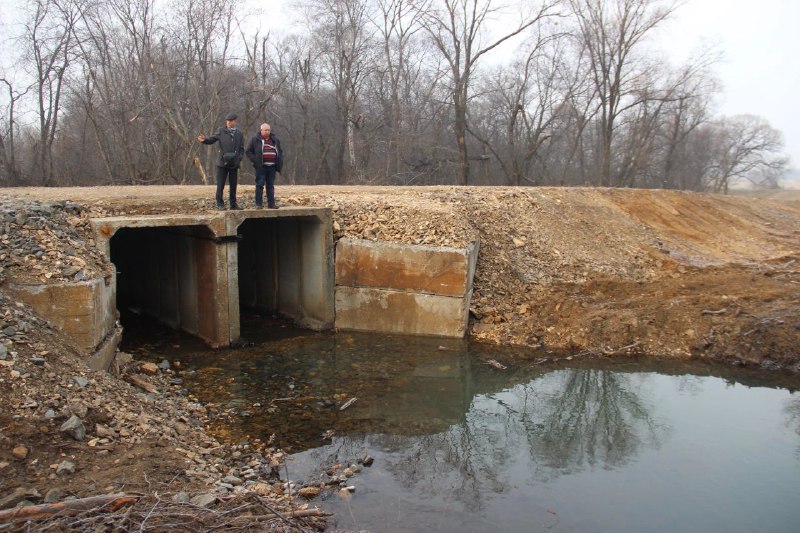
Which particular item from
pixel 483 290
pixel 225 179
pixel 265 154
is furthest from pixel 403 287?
pixel 225 179

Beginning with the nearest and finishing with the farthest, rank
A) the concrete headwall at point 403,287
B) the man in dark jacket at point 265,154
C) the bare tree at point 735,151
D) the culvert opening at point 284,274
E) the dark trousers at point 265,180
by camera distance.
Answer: the man in dark jacket at point 265,154 < the dark trousers at point 265,180 < the concrete headwall at point 403,287 < the culvert opening at point 284,274 < the bare tree at point 735,151

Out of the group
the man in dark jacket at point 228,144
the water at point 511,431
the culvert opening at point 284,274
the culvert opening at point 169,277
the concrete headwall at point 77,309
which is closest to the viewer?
the water at point 511,431

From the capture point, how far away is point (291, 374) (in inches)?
352

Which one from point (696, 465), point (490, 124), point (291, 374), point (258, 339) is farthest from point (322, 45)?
point (696, 465)

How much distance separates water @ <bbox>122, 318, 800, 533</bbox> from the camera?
5.48 meters

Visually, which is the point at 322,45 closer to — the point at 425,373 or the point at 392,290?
the point at 392,290

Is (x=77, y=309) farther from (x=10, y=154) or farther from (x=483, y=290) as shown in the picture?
(x=10, y=154)

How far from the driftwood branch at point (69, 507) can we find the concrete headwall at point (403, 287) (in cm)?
690

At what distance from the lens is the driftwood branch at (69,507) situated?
382 centimetres

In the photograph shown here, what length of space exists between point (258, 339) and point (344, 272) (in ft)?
6.52

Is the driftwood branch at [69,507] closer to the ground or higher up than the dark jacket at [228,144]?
closer to the ground

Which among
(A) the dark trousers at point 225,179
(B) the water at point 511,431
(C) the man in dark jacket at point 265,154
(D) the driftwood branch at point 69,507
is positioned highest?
(C) the man in dark jacket at point 265,154

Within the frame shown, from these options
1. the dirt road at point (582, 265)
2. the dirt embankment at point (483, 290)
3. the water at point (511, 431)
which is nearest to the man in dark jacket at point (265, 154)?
the dirt embankment at point (483, 290)

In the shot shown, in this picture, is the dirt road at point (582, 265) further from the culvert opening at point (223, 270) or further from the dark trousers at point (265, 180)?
the dark trousers at point (265, 180)
